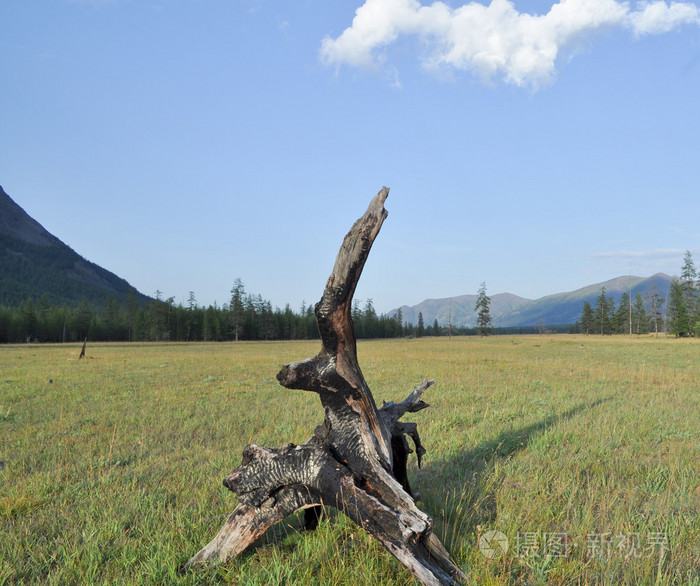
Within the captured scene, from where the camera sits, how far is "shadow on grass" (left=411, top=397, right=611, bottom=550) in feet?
14.9

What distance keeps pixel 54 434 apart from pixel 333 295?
939 cm

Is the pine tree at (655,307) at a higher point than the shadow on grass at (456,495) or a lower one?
higher

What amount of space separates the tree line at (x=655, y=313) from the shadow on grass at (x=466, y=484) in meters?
104

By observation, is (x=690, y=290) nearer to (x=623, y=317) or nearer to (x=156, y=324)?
(x=623, y=317)

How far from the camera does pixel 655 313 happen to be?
107812 millimetres

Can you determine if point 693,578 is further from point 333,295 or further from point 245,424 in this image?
point 245,424

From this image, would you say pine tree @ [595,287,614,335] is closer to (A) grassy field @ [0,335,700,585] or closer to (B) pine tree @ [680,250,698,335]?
(B) pine tree @ [680,250,698,335]

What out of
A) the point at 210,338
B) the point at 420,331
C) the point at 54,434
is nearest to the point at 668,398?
the point at 54,434

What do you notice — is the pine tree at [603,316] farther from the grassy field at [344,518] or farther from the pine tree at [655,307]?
the grassy field at [344,518]

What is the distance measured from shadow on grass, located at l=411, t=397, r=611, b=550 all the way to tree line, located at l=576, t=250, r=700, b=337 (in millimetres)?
104119

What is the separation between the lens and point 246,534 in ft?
12.7

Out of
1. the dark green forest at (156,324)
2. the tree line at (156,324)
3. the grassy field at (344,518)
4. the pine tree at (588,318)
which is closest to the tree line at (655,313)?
the pine tree at (588,318)

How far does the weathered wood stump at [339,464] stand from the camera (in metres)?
3.26

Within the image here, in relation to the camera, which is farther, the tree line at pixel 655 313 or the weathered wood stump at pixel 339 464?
the tree line at pixel 655 313
